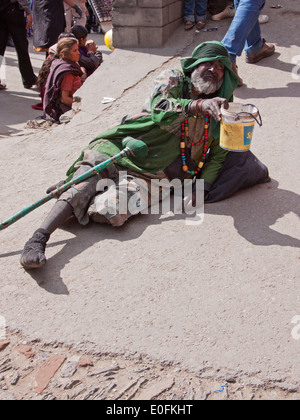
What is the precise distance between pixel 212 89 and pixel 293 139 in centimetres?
138

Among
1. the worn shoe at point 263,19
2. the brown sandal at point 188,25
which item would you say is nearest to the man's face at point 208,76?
the brown sandal at point 188,25

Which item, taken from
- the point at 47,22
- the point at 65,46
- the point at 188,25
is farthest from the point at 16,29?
the point at 188,25

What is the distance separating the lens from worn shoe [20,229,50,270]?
9.48ft

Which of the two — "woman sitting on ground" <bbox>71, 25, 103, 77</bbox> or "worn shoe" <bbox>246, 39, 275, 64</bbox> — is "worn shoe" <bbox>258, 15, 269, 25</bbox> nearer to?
"worn shoe" <bbox>246, 39, 275, 64</bbox>

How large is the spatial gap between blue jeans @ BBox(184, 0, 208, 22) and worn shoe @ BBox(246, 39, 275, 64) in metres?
1.05

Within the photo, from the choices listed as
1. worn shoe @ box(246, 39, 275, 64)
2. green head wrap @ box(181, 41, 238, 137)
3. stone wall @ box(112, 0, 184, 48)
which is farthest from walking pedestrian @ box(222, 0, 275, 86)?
green head wrap @ box(181, 41, 238, 137)

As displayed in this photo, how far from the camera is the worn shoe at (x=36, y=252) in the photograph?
289cm

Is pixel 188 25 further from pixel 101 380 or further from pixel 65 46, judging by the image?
pixel 101 380

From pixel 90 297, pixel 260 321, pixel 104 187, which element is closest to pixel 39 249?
pixel 90 297

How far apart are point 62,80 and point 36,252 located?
3.17 meters

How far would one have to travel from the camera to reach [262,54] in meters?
5.77

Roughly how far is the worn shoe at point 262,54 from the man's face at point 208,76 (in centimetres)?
258

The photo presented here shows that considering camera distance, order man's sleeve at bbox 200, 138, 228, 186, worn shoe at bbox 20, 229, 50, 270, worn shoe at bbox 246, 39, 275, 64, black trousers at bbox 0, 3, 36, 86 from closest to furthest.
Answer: worn shoe at bbox 20, 229, 50, 270 → man's sleeve at bbox 200, 138, 228, 186 → worn shoe at bbox 246, 39, 275, 64 → black trousers at bbox 0, 3, 36, 86

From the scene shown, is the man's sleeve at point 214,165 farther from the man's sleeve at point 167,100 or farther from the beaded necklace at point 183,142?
the man's sleeve at point 167,100
